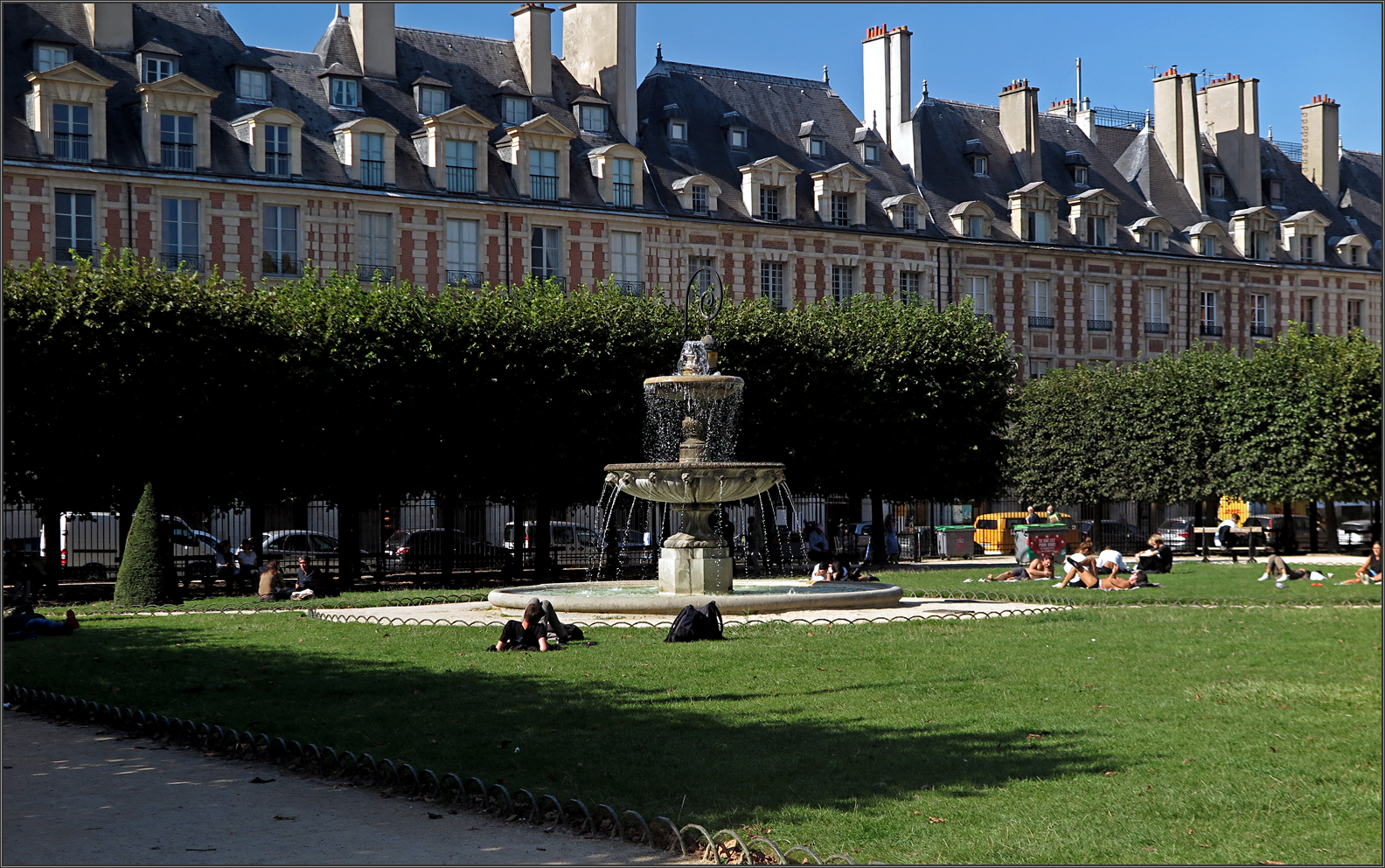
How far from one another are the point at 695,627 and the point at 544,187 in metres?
28.8

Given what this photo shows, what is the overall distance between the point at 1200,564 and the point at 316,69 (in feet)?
87.9

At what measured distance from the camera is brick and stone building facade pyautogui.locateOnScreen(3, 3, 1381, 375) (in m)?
36.2

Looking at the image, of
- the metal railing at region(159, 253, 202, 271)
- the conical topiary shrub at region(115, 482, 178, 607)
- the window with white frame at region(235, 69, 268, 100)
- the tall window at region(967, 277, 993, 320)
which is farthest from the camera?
the tall window at region(967, 277, 993, 320)

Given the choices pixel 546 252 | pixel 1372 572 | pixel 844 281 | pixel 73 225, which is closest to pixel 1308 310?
pixel 844 281

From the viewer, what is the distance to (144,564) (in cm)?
2117

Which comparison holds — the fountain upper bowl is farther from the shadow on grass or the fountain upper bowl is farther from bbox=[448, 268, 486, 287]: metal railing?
bbox=[448, 268, 486, 287]: metal railing

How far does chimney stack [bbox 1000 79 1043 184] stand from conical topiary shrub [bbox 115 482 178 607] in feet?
121

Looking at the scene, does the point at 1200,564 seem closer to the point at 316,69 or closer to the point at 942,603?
the point at 942,603

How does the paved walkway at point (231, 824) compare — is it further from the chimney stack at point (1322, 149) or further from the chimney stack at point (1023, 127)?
the chimney stack at point (1322, 149)

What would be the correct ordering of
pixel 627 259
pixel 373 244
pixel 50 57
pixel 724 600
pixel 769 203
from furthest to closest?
pixel 769 203
pixel 627 259
pixel 373 244
pixel 50 57
pixel 724 600

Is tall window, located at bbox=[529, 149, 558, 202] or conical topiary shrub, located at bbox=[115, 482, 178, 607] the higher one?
tall window, located at bbox=[529, 149, 558, 202]

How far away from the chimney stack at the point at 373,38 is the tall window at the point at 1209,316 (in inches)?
1186

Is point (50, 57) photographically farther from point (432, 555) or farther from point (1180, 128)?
point (1180, 128)

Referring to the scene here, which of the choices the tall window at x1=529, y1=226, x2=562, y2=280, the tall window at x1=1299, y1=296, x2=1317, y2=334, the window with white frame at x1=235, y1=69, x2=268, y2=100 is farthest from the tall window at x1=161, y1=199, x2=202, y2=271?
the tall window at x1=1299, y1=296, x2=1317, y2=334
